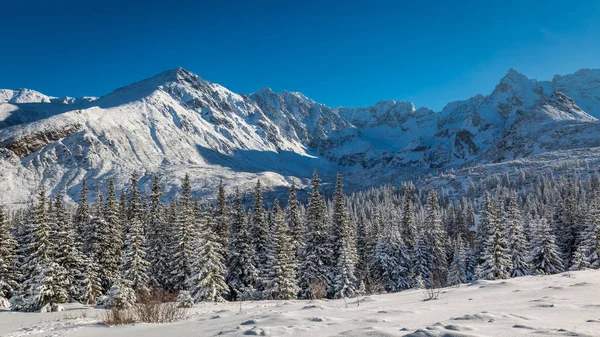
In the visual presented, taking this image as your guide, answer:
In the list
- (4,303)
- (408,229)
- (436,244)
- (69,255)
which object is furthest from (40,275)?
(436,244)

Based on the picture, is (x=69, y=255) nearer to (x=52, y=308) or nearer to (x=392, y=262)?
(x=52, y=308)

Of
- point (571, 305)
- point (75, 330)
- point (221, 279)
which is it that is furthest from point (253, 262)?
point (571, 305)

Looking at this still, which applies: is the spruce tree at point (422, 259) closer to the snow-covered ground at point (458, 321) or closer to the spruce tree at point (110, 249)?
the spruce tree at point (110, 249)

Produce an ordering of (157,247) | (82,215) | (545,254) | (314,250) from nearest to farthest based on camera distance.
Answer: (545,254)
(314,250)
(157,247)
(82,215)

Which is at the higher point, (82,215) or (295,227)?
(82,215)

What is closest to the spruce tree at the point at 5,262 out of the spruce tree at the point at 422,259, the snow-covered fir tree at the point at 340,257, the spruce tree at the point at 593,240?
the snow-covered fir tree at the point at 340,257

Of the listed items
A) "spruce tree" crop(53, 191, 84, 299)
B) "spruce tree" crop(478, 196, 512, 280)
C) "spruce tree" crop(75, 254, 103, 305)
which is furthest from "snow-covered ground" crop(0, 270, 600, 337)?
"spruce tree" crop(478, 196, 512, 280)

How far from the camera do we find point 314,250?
43656 millimetres

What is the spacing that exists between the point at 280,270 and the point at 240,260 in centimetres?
767

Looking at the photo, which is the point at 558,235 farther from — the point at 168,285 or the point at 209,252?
the point at 168,285

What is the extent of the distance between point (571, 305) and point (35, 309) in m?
34.0

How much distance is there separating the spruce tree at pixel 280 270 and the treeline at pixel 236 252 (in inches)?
4.2

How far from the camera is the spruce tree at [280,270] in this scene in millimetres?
36312

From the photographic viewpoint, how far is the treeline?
112 feet
